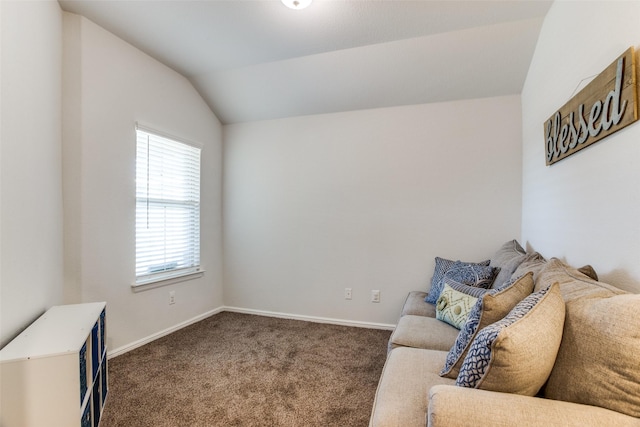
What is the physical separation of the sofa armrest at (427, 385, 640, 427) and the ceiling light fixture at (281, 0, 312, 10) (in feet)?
7.63

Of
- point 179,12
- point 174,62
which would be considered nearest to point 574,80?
point 179,12

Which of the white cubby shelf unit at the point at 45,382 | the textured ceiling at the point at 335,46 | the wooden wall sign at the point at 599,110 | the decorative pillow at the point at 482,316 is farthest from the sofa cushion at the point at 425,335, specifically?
the textured ceiling at the point at 335,46

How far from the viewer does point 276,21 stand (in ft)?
7.46

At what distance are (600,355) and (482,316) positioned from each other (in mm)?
349

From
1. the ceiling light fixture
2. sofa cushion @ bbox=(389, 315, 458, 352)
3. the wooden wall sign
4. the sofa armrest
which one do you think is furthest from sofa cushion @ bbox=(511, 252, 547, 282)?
the ceiling light fixture

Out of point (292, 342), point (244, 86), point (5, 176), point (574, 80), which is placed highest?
point (244, 86)

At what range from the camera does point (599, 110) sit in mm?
1398

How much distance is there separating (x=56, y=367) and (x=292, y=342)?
5.72 ft

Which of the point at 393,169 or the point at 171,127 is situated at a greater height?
the point at 171,127

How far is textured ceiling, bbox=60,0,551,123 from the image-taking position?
2.16m

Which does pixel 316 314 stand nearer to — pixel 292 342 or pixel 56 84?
pixel 292 342

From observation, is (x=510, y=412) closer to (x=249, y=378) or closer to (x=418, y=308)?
(x=418, y=308)

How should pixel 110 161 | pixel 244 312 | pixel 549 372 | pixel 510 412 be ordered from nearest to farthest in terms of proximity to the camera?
1. pixel 510 412
2. pixel 549 372
3. pixel 110 161
4. pixel 244 312

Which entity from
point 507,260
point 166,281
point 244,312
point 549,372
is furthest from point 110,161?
point 507,260
